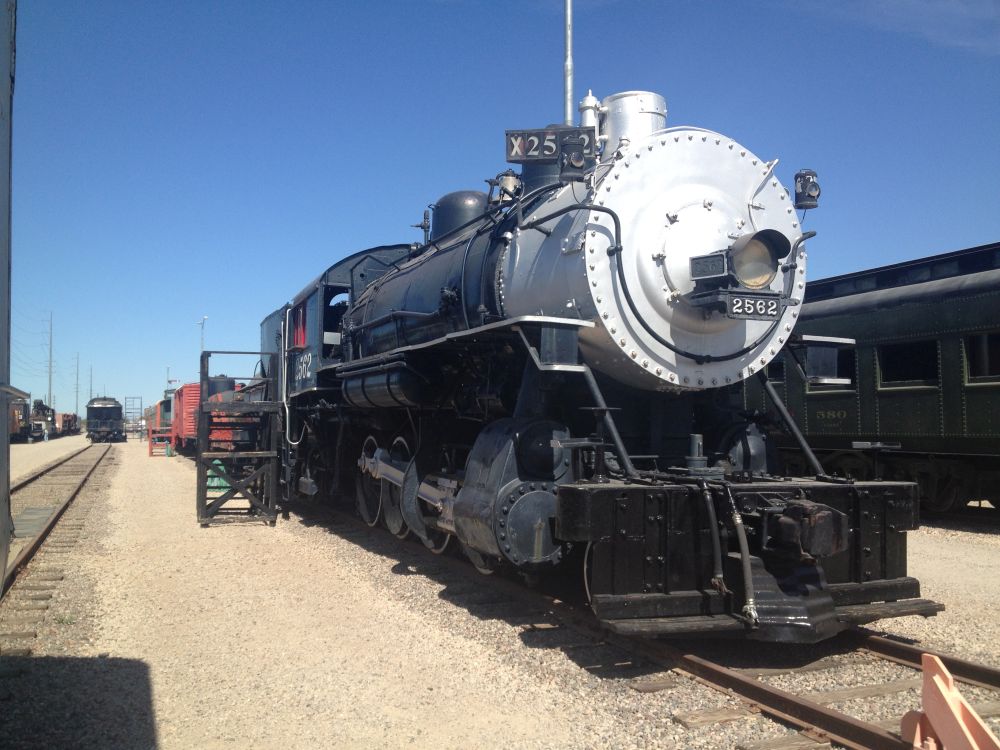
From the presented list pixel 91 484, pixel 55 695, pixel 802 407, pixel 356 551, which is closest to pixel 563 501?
pixel 55 695

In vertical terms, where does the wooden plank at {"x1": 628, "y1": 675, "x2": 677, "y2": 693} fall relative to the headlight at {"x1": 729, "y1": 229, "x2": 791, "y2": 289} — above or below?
below

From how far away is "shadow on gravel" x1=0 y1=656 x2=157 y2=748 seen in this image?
149 inches

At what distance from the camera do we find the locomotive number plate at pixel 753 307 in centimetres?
529

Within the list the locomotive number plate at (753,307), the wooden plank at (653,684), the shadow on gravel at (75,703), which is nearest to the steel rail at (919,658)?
the wooden plank at (653,684)

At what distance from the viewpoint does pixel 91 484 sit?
18.7m

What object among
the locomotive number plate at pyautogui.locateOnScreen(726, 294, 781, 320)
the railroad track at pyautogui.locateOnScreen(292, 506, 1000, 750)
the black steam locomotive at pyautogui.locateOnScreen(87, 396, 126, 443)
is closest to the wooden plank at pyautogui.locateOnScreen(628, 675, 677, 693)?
the railroad track at pyautogui.locateOnScreen(292, 506, 1000, 750)

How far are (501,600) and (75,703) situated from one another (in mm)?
3068

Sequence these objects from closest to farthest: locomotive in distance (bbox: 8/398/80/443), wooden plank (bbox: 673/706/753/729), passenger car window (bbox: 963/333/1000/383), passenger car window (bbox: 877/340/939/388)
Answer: wooden plank (bbox: 673/706/753/729), passenger car window (bbox: 963/333/1000/383), passenger car window (bbox: 877/340/939/388), locomotive in distance (bbox: 8/398/80/443)

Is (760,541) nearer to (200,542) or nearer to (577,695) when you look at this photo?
(577,695)

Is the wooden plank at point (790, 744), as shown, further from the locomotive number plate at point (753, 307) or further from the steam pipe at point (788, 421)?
the locomotive number plate at point (753, 307)

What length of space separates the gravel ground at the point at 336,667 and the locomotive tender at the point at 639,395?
0.51 metres

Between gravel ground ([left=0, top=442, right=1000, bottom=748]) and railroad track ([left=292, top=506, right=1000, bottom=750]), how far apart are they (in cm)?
5

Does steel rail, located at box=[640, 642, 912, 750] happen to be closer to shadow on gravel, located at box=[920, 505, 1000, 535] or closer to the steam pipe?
the steam pipe

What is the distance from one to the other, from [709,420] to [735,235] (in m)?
1.48
